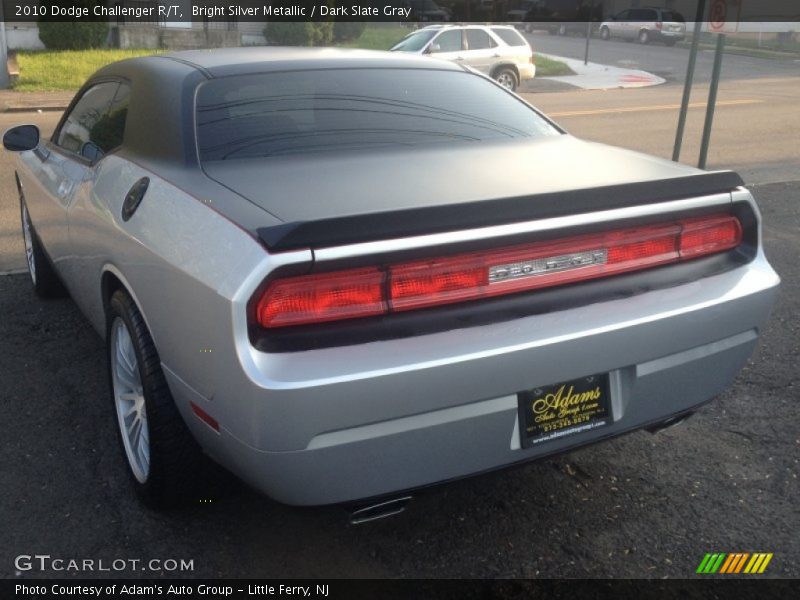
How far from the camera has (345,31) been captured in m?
30.7

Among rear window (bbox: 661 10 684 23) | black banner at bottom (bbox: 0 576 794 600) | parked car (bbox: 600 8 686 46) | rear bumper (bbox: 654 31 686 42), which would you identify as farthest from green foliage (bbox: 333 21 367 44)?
black banner at bottom (bbox: 0 576 794 600)

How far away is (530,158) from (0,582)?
91.3 inches

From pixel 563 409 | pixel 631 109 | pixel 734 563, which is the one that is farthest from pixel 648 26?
pixel 563 409

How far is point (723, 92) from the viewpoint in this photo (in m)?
20.8

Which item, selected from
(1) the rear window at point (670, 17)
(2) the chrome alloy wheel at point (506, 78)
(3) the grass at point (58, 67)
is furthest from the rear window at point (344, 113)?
(1) the rear window at point (670, 17)

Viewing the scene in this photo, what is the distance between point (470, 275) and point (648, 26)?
43.5 meters

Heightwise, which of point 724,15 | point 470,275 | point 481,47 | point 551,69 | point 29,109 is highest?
point 724,15

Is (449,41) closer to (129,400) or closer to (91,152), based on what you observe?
(91,152)

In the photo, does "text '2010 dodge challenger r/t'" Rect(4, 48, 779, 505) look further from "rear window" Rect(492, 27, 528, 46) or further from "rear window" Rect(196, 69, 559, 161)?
"rear window" Rect(492, 27, 528, 46)

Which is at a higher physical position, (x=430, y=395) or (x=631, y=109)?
(x=430, y=395)

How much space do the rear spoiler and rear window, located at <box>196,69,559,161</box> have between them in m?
0.94

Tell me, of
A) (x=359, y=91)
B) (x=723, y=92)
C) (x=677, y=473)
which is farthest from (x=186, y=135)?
(x=723, y=92)

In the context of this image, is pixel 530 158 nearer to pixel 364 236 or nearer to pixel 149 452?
pixel 364 236

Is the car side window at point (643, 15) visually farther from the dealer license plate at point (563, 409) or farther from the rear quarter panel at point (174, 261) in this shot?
the dealer license plate at point (563, 409)
